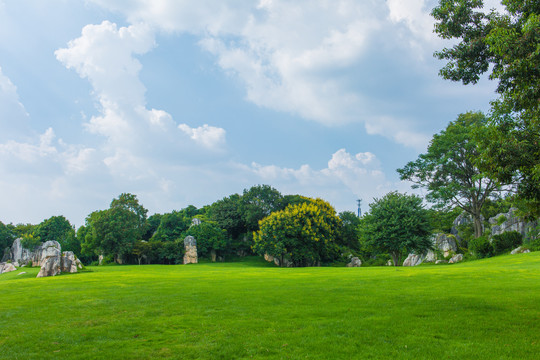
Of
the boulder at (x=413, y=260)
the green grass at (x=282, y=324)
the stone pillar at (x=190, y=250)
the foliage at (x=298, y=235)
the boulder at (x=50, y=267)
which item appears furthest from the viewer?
the stone pillar at (x=190, y=250)

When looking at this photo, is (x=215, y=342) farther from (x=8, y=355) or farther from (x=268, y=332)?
(x=8, y=355)

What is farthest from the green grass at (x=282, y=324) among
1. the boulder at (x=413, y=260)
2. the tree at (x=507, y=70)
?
the boulder at (x=413, y=260)

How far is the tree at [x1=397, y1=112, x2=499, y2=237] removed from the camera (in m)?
49.4

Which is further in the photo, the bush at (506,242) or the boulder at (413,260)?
the boulder at (413,260)

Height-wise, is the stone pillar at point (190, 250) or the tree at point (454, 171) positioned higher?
the tree at point (454, 171)

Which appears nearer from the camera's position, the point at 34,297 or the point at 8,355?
the point at 8,355

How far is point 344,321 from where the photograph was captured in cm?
1055

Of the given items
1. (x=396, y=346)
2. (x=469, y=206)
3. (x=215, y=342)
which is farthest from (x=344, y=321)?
(x=469, y=206)

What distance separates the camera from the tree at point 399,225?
41.4m

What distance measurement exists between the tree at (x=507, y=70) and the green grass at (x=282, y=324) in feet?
14.3

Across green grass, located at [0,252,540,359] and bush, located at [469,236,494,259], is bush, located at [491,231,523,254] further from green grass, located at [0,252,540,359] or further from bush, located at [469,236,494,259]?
green grass, located at [0,252,540,359]

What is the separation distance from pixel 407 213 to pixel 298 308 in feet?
110

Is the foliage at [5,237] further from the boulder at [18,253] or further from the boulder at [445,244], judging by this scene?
the boulder at [445,244]

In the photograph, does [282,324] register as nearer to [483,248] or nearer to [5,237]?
Result: [483,248]
